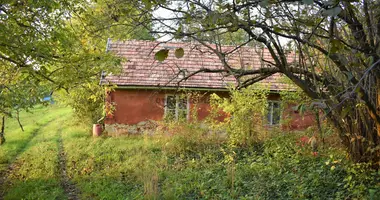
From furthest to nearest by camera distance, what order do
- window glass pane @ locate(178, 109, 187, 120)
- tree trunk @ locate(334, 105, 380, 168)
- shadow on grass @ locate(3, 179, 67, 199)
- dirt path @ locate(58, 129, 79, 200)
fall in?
window glass pane @ locate(178, 109, 187, 120)
dirt path @ locate(58, 129, 79, 200)
shadow on grass @ locate(3, 179, 67, 199)
tree trunk @ locate(334, 105, 380, 168)

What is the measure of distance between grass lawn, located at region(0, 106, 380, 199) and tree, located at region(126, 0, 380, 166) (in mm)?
775

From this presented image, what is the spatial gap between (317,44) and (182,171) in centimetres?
473

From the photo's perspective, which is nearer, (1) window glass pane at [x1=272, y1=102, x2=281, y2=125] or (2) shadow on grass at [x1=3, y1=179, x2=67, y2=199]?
(2) shadow on grass at [x1=3, y1=179, x2=67, y2=199]

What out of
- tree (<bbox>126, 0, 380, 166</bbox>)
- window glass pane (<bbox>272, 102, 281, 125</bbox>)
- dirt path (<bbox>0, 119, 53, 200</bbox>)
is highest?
tree (<bbox>126, 0, 380, 166</bbox>)

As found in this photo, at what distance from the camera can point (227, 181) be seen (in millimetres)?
7281

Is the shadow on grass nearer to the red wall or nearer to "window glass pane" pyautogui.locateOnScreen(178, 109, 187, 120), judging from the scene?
"window glass pane" pyautogui.locateOnScreen(178, 109, 187, 120)

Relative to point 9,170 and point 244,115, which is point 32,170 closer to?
point 9,170

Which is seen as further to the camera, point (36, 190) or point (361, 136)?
point (36, 190)

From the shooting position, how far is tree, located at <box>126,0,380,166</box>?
155 inches

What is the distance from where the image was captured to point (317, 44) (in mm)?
5484

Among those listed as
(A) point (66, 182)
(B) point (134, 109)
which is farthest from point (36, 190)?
(B) point (134, 109)

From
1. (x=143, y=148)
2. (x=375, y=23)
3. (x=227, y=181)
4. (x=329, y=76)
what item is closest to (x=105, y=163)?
(x=143, y=148)

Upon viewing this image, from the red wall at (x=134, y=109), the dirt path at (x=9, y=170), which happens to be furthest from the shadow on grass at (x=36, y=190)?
the red wall at (x=134, y=109)

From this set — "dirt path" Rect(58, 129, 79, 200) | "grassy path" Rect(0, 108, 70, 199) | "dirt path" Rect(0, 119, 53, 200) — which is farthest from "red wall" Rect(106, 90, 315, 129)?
"dirt path" Rect(58, 129, 79, 200)
